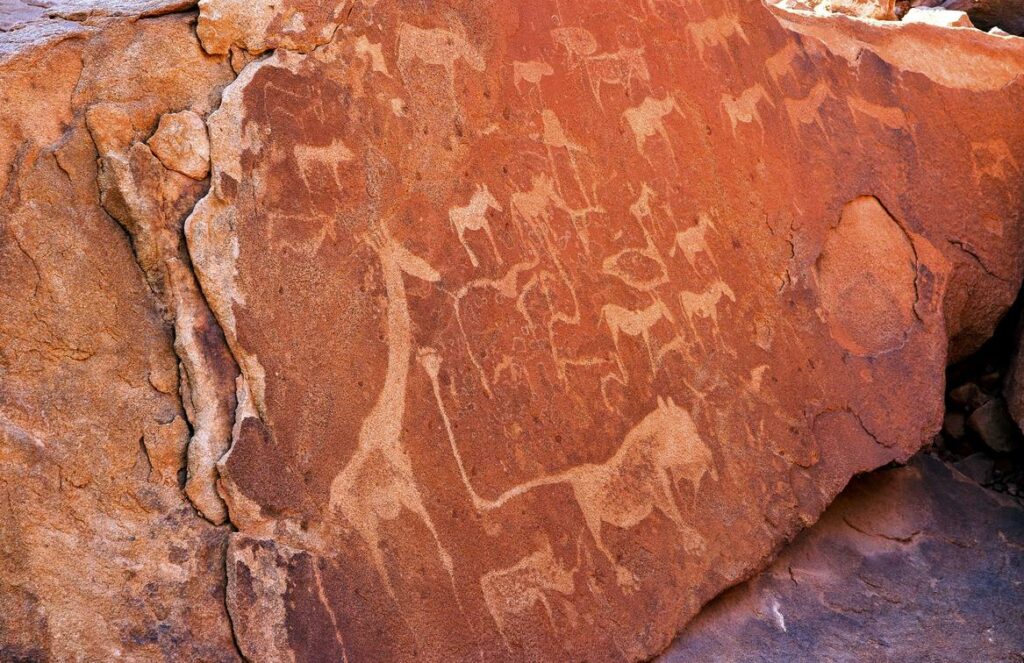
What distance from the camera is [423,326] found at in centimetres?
231

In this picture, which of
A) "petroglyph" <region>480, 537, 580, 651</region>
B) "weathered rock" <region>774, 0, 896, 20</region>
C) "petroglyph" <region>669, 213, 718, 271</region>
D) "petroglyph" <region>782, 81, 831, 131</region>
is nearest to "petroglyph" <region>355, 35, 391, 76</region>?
"petroglyph" <region>669, 213, 718, 271</region>

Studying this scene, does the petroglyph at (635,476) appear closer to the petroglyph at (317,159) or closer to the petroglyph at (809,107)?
the petroglyph at (317,159)

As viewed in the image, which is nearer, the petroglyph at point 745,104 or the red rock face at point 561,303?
the red rock face at point 561,303

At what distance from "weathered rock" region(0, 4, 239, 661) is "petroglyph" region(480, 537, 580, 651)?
0.56 meters

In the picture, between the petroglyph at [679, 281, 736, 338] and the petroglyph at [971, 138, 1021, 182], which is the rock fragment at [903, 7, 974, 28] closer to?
the petroglyph at [971, 138, 1021, 182]

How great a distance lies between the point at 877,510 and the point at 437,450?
4.69 ft

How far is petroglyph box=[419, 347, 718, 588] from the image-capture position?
231 cm

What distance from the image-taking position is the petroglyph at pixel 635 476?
91.1 inches

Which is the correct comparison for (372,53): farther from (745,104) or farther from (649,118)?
(745,104)

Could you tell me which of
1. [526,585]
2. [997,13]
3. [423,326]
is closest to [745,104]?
[423,326]

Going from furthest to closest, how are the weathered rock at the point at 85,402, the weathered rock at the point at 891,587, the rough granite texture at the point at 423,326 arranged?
the weathered rock at the point at 891,587 < the rough granite texture at the point at 423,326 < the weathered rock at the point at 85,402

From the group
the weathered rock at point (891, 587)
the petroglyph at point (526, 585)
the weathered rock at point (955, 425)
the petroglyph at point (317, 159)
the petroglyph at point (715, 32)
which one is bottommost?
the weathered rock at point (955, 425)

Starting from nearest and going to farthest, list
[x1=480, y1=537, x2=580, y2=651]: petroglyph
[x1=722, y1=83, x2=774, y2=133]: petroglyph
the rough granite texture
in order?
1. the rough granite texture
2. [x1=480, y1=537, x2=580, y2=651]: petroglyph
3. [x1=722, y1=83, x2=774, y2=133]: petroglyph

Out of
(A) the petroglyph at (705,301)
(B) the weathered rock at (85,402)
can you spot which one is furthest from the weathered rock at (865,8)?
(B) the weathered rock at (85,402)
